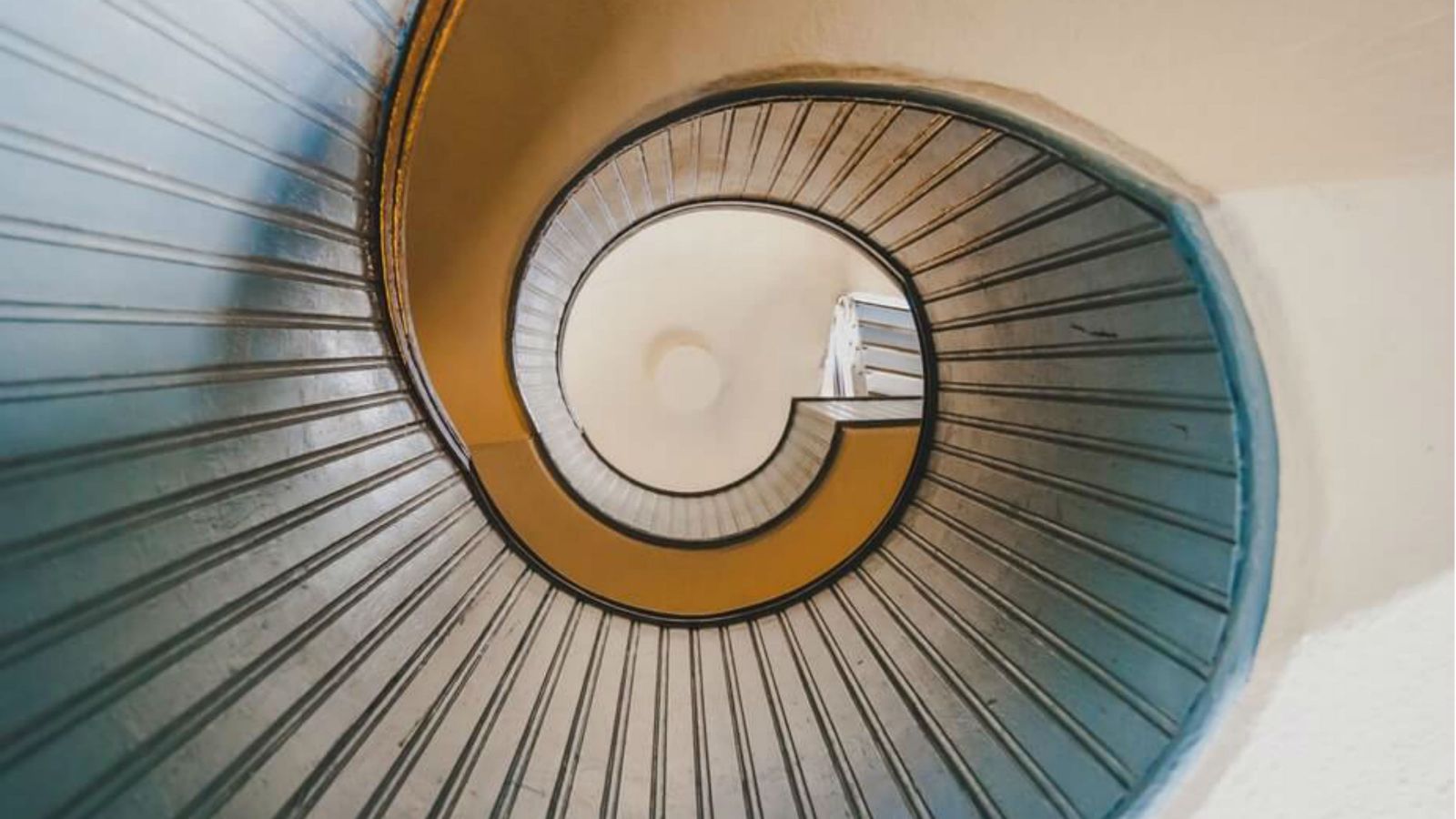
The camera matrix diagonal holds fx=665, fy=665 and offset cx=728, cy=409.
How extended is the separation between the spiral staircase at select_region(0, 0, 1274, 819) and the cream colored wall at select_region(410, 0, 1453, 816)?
0.24 feet

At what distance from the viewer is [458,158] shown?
2604 mm

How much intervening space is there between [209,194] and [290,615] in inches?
32.7

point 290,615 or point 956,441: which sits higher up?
point 956,441

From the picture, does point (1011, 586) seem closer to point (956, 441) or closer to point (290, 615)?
point (956, 441)

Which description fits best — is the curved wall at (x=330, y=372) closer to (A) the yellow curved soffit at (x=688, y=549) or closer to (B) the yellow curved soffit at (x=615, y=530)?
(B) the yellow curved soffit at (x=615, y=530)

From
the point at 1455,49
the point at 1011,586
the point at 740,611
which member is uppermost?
the point at 1455,49

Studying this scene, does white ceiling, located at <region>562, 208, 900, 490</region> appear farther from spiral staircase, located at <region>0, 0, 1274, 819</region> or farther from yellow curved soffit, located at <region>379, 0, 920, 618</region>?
spiral staircase, located at <region>0, 0, 1274, 819</region>

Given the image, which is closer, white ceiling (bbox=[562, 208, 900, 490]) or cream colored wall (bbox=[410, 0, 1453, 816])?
cream colored wall (bbox=[410, 0, 1453, 816])

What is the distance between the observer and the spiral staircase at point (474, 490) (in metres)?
1.00

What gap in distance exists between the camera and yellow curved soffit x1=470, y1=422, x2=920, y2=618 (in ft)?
12.2

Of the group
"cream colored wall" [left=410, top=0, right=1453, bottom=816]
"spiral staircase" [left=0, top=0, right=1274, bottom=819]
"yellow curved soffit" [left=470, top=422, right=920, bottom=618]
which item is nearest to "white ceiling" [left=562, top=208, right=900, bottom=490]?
"yellow curved soffit" [left=470, top=422, right=920, bottom=618]

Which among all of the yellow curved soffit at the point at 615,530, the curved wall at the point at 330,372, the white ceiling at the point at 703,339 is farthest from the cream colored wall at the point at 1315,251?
the white ceiling at the point at 703,339

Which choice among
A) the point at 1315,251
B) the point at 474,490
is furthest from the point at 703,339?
the point at 1315,251

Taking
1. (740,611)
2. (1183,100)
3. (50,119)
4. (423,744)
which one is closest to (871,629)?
(740,611)
